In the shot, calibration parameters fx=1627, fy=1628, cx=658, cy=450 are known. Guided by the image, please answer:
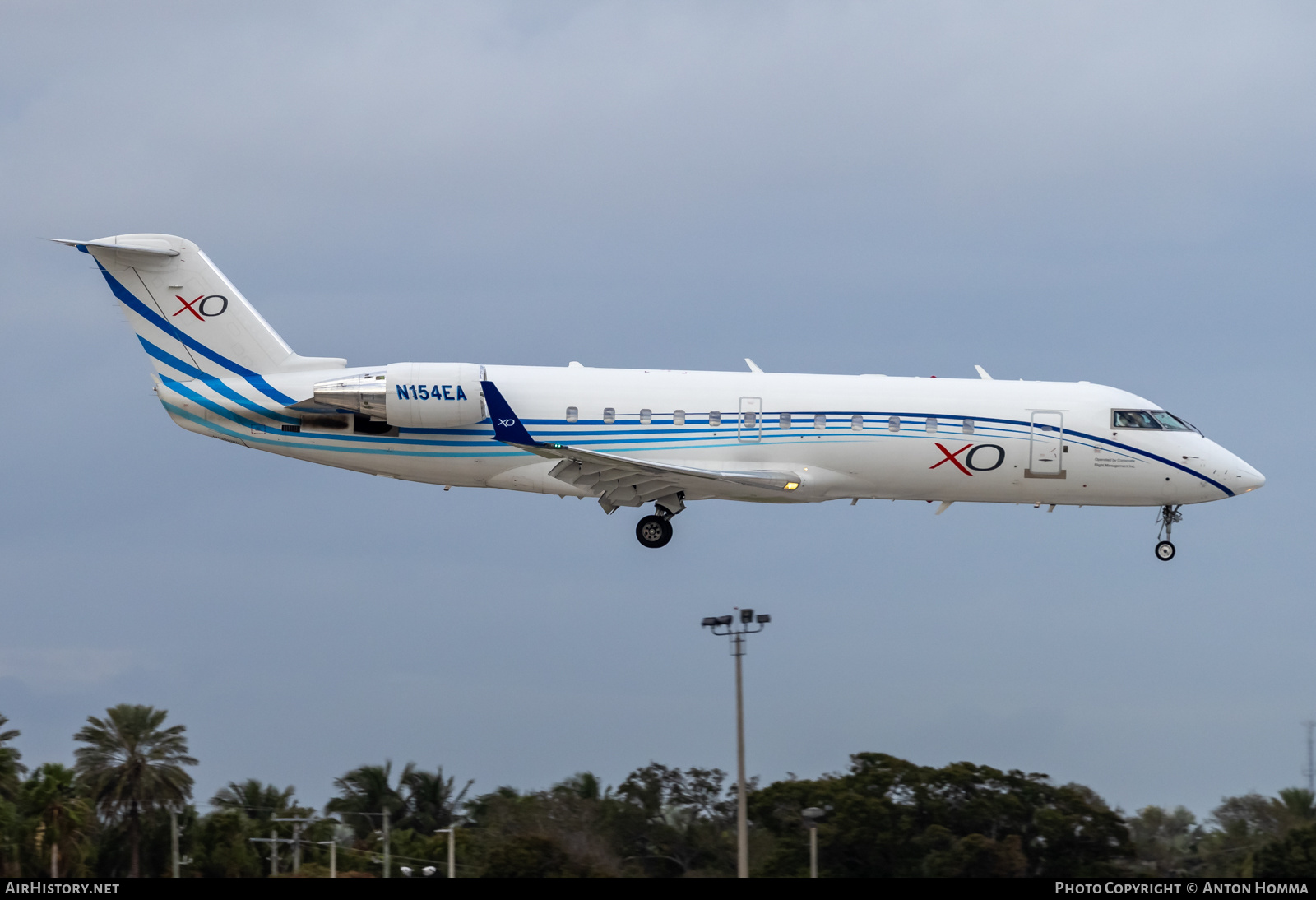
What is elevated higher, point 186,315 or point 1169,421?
point 186,315

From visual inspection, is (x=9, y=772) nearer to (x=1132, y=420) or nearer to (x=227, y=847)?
(x=227, y=847)

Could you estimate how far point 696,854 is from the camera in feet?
156

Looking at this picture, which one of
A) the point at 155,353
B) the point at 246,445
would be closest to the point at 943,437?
the point at 246,445

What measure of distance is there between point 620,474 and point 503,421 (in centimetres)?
272

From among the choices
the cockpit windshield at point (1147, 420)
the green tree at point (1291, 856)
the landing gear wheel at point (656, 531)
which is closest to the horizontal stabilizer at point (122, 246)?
the landing gear wheel at point (656, 531)

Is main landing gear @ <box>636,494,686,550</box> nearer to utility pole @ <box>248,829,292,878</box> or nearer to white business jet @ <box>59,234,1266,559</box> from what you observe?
white business jet @ <box>59,234,1266,559</box>

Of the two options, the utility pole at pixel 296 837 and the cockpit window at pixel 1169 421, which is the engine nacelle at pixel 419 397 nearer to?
the cockpit window at pixel 1169 421

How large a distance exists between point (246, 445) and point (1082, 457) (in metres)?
18.5

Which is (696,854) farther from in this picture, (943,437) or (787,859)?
(943,437)

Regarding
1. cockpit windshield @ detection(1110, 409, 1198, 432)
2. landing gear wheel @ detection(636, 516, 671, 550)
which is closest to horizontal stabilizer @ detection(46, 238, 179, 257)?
landing gear wheel @ detection(636, 516, 671, 550)

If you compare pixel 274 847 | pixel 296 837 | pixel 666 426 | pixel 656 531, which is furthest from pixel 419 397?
pixel 274 847

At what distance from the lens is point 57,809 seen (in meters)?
48.7

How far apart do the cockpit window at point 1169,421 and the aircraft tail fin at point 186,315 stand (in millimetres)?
18192

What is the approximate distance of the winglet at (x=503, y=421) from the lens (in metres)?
33.8
